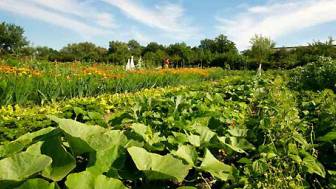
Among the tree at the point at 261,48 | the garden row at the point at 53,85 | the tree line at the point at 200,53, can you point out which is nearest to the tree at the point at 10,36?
the tree line at the point at 200,53

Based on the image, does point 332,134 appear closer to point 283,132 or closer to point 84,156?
point 283,132

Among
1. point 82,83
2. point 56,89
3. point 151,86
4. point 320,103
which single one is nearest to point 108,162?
point 320,103

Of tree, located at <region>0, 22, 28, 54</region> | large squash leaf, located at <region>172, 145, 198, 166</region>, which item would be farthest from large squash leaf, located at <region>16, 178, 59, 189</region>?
tree, located at <region>0, 22, 28, 54</region>

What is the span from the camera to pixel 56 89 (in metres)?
8.88

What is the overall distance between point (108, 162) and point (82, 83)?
8660 mm

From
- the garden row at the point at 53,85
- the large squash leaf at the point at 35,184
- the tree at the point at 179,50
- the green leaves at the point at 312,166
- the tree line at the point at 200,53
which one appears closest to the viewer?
the large squash leaf at the point at 35,184

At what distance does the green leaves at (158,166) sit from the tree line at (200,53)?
22704 millimetres

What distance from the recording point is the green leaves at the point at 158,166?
5.06 ft

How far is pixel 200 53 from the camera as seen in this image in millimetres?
45375

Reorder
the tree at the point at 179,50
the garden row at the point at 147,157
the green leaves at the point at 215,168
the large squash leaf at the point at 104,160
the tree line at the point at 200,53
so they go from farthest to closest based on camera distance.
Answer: the tree at the point at 179,50
the tree line at the point at 200,53
the green leaves at the point at 215,168
the large squash leaf at the point at 104,160
the garden row at the point at 147,157

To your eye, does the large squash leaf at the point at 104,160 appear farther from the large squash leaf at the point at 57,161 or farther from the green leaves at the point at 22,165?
the green leaves at the point at 22,165

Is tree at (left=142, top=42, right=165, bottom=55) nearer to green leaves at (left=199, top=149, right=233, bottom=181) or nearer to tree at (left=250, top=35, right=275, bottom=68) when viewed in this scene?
tree at (left=250, top=35, right=275, bottom=68)

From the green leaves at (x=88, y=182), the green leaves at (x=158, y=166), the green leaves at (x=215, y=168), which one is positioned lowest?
the green leaves at (x=215, y=168)

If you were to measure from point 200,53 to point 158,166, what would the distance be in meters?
44.2
